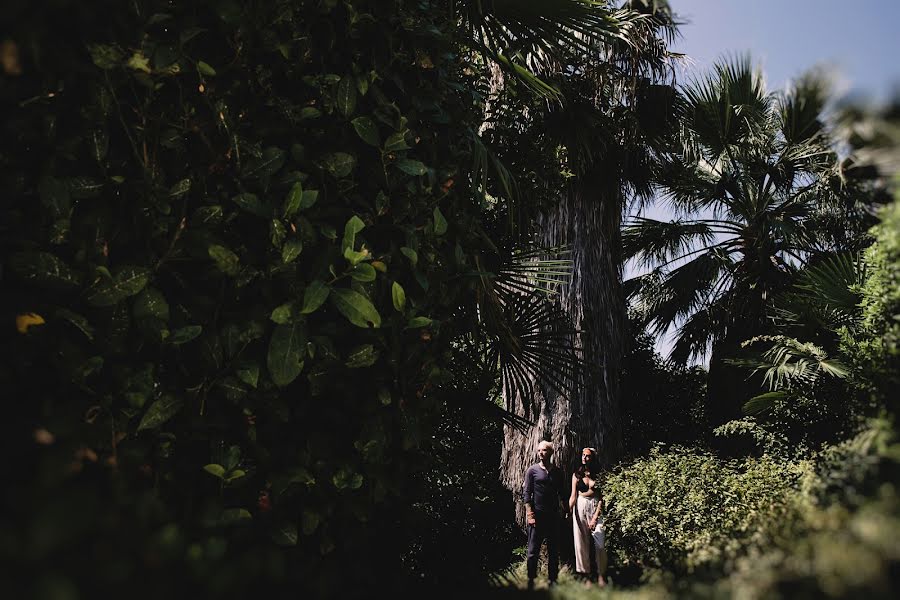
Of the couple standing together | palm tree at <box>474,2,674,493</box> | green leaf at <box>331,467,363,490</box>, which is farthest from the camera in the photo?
palm tree at <box>474,2,674,493</box>

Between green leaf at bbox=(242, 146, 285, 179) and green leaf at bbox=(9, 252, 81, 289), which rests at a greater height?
green leaf at bbox=(242, 146, 285, 179)

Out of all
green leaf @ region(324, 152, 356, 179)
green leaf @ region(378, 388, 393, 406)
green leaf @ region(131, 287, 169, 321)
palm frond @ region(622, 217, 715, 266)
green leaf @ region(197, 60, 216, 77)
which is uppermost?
palm frond @ region(622, 217, 715, 266)

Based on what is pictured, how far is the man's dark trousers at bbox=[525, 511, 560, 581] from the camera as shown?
4.87 m

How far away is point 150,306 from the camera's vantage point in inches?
72.1

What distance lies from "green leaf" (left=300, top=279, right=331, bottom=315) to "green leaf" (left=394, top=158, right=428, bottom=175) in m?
0.72

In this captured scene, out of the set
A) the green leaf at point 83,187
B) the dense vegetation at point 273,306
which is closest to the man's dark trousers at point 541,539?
the dense vegetation at point 273,306

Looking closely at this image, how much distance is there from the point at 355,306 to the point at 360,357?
29 centimetres

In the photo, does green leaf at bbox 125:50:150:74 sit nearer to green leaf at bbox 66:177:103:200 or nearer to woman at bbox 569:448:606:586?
green leaf at bbox 66:177:103:200

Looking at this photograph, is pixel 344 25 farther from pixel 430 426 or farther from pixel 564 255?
pixel 564 255

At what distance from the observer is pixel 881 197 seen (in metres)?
2.01

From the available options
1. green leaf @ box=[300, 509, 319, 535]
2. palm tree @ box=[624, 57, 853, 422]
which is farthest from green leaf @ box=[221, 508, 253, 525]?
palm tree @ box=[624, 57, 853, 422]

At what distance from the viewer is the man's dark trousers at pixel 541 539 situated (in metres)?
4.87

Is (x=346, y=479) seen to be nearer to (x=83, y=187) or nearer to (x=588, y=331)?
(x=83, y=187)

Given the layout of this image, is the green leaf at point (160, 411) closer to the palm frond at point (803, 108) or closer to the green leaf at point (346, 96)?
the green leaf at point (346, 96)
